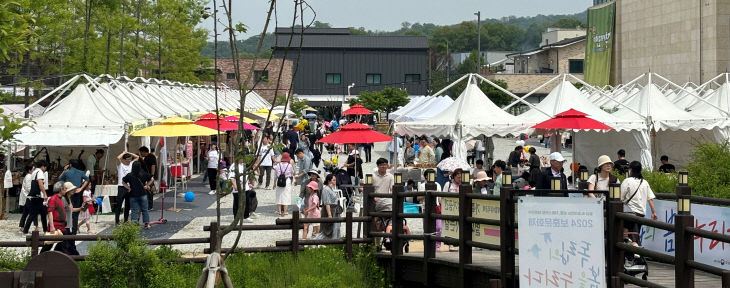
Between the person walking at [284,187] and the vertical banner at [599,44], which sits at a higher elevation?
the vertical banner at [599,44]

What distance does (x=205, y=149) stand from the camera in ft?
123

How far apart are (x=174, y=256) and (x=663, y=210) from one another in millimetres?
6551

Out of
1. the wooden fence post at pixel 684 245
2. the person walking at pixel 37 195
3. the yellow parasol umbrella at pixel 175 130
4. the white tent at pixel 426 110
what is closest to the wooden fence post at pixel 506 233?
the wooden fence post at pixel 684 245

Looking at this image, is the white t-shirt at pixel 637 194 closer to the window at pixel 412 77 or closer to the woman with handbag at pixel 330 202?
the woman with handbag at pixel 330 202

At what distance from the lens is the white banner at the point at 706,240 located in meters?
11.1

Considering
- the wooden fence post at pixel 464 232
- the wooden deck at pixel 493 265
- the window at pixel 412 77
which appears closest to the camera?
the wooden deck at pixel 493 265

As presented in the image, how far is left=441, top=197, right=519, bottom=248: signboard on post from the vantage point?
39.5 feet

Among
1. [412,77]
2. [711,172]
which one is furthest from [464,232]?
[412,77]

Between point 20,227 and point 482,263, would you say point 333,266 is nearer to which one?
point 482,263

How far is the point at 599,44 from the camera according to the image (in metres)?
64.0

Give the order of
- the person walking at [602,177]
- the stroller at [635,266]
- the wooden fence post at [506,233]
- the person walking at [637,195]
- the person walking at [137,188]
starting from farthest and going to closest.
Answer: the person walking at [137,188], the person walking at [602,177], the person walking at [637,195], the wooden fence post at [506,233], the stroller at [635,266]

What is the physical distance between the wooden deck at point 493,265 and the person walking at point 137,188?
654 centimetres

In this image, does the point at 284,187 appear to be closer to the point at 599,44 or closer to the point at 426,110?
the point at 426,110

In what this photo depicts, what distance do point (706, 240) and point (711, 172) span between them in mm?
7035
